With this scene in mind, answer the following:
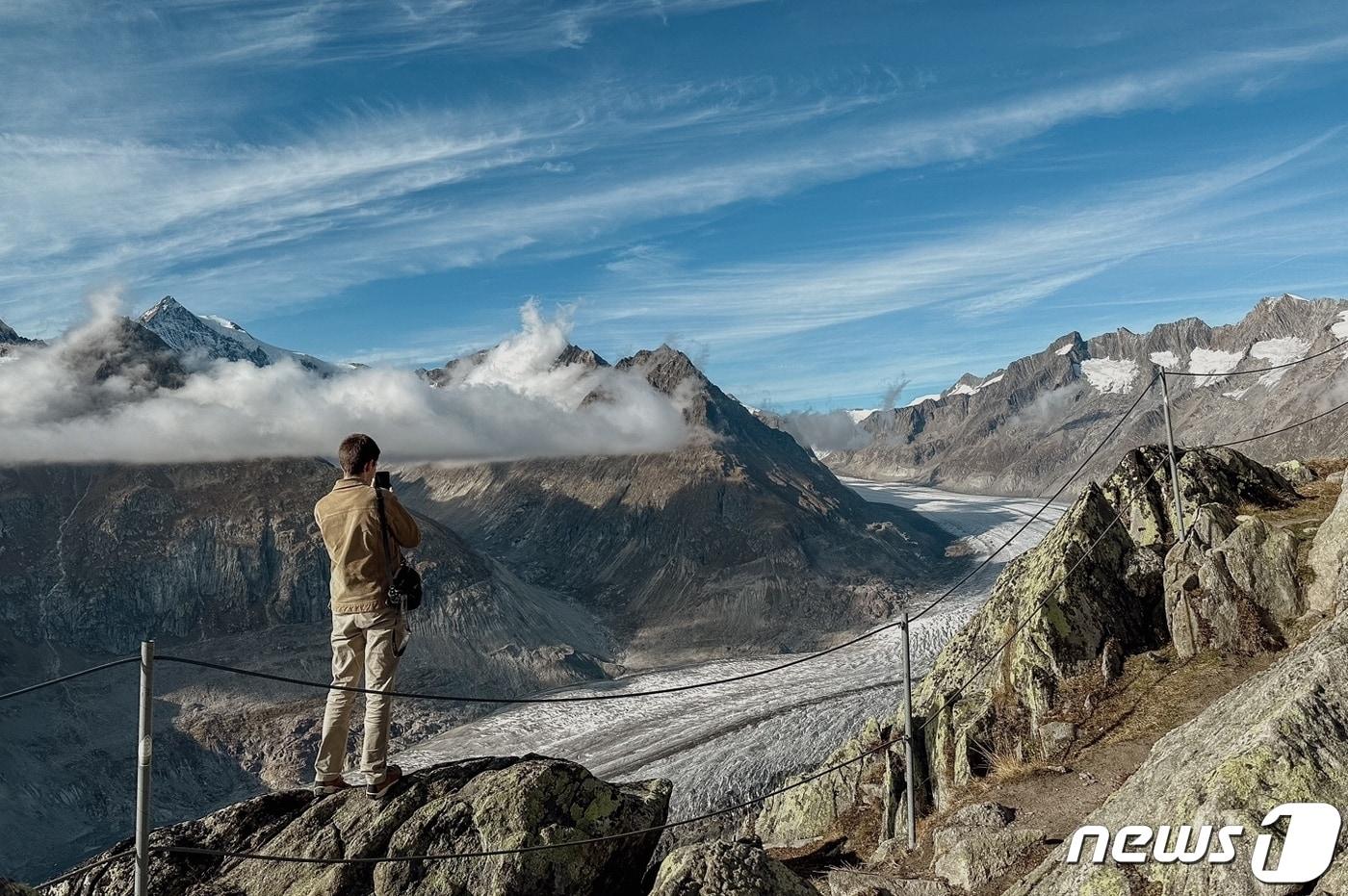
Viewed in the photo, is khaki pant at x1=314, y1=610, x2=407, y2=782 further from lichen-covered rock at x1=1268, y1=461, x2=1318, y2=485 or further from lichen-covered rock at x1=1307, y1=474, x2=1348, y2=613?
lichen-covered rock at x1=1268, y1=461, x2=1318, y2=485

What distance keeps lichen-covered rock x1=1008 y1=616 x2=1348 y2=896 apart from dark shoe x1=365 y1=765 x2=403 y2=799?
7.44m

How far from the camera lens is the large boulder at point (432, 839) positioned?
10.1 meters

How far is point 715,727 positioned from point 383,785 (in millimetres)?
116301

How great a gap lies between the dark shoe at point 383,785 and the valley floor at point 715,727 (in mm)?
78446

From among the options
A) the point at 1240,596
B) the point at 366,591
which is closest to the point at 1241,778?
the point at 1240,596

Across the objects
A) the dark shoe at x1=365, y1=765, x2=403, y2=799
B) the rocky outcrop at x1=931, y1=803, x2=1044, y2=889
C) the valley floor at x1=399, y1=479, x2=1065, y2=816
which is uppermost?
the dark shoe at x1=365, y1=765, x2=403, y2=799

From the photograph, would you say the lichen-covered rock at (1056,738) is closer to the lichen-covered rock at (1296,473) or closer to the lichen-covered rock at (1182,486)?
the lichen-covered rock at (1182,486)

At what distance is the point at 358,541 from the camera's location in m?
10.7

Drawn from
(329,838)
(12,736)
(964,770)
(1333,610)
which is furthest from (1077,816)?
(12,736)

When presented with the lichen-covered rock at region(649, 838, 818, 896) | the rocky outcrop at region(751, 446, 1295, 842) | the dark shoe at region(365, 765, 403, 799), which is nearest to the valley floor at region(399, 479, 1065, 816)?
the rocky outcrop at region(751, 446, 1295, 842)

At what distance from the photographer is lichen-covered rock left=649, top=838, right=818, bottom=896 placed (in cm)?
897

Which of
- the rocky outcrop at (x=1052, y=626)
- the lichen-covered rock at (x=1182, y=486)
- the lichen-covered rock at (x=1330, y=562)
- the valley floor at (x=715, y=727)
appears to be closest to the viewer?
the lichen-covered rock at (x=1330, y=562)

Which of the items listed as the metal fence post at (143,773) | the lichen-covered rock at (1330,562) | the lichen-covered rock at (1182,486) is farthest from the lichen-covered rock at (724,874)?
the lichen-covered rock at (1182,486)

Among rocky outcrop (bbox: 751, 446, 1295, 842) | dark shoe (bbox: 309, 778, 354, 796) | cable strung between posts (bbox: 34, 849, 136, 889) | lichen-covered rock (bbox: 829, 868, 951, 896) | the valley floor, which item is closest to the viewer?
cable strung between posts (bbox: 34, 849, 136, 889)
